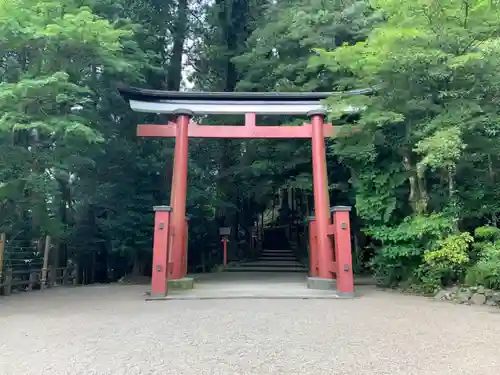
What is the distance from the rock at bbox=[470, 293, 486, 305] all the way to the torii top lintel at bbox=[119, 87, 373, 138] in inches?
172

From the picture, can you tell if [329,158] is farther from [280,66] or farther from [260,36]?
[260,36]

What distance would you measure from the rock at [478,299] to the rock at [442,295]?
40cm

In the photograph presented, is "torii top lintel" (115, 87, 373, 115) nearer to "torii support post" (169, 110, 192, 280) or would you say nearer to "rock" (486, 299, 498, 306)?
"torii support post" (169, 110, 192, 280)

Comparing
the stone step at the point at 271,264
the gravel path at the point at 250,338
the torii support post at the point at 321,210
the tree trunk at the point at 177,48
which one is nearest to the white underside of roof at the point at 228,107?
the torii support post at the point at 321,210

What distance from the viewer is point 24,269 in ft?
30.6

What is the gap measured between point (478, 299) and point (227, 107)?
20.8ft

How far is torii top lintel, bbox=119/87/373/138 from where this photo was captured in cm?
927

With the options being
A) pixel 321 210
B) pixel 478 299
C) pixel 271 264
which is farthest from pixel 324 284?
pixel 271 264

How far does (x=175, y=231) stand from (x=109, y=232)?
14.3ft

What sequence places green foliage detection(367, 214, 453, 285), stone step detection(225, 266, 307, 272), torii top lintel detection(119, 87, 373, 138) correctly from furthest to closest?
stone step detection(225, 266, 307, 272) < torii top lintel detection(119, 87, 373, 138) < green foliage detection(367, 214, 453, 285)

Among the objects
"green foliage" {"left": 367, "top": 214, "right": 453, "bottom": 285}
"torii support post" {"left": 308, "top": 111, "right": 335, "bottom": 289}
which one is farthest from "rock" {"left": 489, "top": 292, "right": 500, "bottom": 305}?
"torii support post" {"left": 308, "top": 111, "right": 335, "bottom": 289}

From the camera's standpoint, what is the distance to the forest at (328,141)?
6848mm

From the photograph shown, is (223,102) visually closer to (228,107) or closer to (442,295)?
(228,107)

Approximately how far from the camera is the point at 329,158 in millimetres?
11422
